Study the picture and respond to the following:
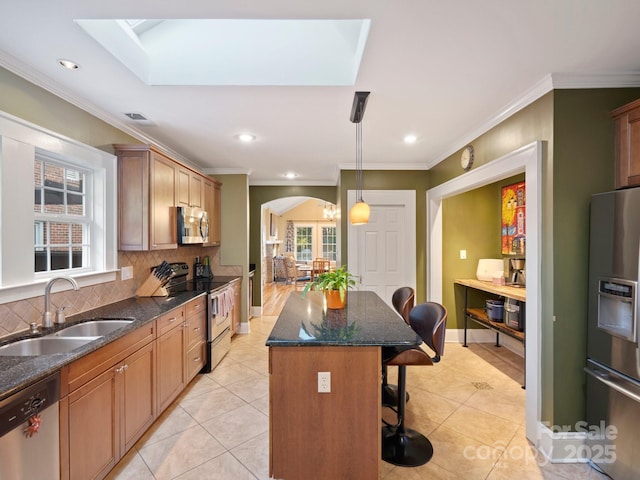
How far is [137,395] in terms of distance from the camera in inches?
80.8

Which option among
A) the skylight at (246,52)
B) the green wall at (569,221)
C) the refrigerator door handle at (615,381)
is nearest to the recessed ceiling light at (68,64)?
the skylight at (246,52)

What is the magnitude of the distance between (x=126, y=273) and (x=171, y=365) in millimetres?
988

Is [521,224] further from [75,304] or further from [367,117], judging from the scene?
[75,304]

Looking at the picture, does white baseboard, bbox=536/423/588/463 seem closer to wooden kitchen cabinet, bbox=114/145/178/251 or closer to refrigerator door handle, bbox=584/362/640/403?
refrigerator door handle, bbox=584/362/640/403

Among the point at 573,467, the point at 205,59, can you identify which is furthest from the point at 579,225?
the point at 205,59

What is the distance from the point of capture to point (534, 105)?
215cm

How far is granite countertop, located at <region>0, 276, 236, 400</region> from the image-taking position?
1.24 meters

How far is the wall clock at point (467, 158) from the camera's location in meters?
3.04

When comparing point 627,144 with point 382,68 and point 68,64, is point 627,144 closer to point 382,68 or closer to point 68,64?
point 382,68

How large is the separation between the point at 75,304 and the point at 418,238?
390 cm

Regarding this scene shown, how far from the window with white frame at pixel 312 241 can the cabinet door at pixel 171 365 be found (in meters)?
8.98

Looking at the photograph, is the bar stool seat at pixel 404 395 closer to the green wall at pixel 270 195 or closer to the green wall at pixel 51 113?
the green wall at pixel 51 113

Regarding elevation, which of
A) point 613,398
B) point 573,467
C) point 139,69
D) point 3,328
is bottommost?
point 573,467

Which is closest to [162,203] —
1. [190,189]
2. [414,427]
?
[190,189]
